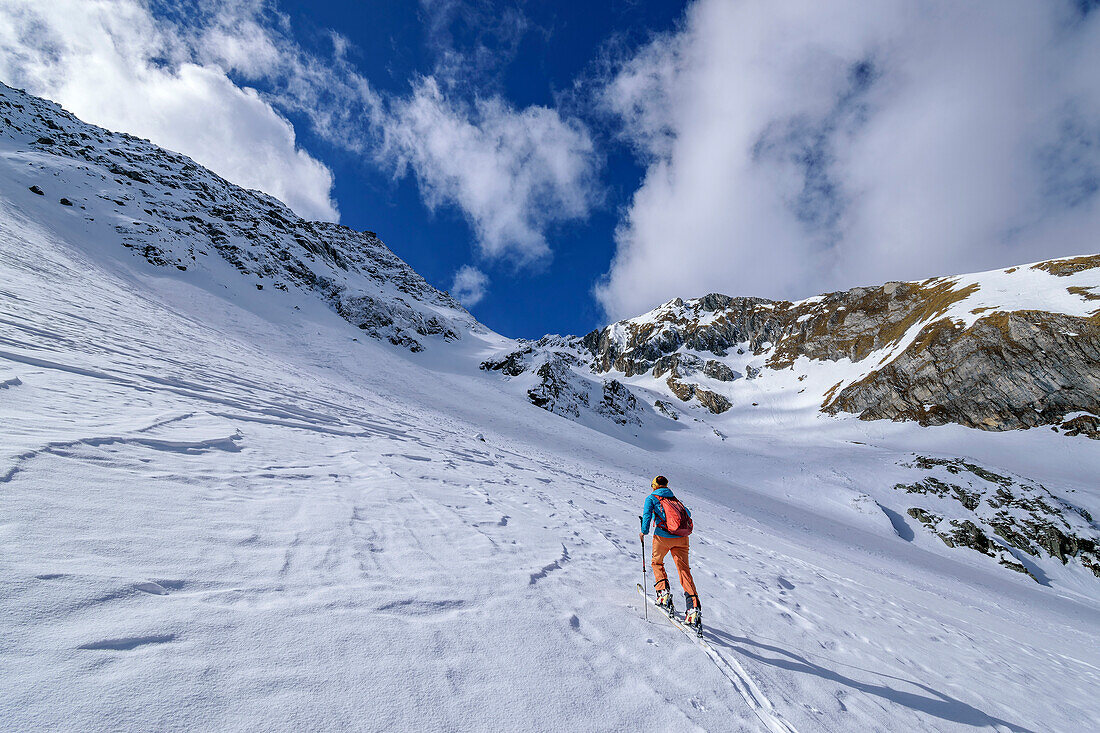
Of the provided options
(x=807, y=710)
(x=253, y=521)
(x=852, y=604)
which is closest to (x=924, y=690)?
(x=807, y=710)

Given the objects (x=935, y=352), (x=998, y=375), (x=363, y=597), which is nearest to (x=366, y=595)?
(x=363, y=597)

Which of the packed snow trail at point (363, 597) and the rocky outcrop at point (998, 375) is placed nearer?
the packed snow trail at point (363, 597)

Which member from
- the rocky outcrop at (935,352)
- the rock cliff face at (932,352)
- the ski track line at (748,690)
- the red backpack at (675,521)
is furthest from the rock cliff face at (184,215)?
the rocky outcrop at (935,352)

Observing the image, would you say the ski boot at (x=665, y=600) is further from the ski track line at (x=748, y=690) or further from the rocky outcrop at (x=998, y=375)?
the rocky outcrop at (x=998, y=375)

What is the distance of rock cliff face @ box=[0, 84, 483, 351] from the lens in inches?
1577

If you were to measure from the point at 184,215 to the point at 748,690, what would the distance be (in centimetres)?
7234

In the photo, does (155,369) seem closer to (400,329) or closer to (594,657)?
(594,657)

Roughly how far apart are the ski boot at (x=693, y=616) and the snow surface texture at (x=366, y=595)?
30cm

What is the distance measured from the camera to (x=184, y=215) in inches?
1959

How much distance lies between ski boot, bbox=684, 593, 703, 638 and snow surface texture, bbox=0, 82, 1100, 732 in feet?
0.98

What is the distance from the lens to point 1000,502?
28.6 meters

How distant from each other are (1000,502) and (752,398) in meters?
61.9

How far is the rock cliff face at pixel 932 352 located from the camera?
4900 cm

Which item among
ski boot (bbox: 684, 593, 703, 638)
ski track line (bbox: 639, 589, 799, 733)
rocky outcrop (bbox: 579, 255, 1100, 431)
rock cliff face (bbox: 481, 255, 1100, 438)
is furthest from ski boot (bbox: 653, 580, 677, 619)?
rocky outcrop (bbox: 579, 255, 1100, 431)
